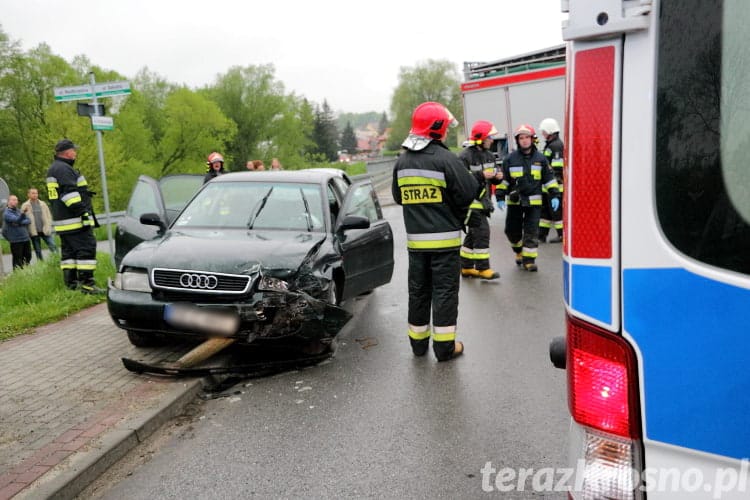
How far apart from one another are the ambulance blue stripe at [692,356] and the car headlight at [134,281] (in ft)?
14.5

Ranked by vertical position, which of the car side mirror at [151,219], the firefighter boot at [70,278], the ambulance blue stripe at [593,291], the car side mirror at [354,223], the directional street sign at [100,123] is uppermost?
Answer: the directional street sign at [100,123]

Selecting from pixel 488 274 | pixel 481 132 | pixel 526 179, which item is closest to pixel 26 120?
pixel 481 132

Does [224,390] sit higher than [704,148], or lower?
lower

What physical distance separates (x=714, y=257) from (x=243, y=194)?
560cm

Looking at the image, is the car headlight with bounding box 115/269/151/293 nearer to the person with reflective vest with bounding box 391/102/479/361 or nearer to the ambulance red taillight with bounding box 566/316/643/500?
the person with reflective vest with bounding box 391/102/479/361

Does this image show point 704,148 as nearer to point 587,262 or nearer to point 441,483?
point 587,262

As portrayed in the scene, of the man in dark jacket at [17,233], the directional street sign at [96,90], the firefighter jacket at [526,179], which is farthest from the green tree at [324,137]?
the firefighter jacket at [526,179]

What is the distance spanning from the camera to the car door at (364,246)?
6262 mm

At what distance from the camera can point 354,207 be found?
688 centimetres

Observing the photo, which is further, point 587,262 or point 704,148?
point 587,262

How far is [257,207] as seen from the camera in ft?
21.0

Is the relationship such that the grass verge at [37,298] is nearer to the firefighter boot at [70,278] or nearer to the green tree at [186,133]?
the firefighter boot at [70,278]

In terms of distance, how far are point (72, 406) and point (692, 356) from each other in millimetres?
4288

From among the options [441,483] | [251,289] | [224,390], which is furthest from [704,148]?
[224,390]
